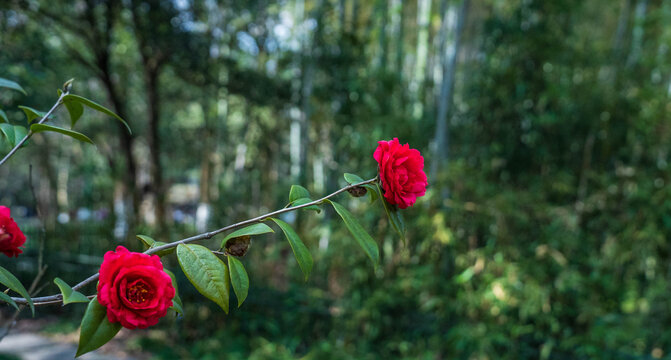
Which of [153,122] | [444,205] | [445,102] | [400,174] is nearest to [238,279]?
[400,174]

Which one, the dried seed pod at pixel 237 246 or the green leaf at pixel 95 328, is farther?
the dried seed pod at pixel 237 246

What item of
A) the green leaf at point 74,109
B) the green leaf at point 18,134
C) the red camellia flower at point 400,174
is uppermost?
the green leaf at point 74,109

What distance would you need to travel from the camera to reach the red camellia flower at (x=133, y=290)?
1.63 feet

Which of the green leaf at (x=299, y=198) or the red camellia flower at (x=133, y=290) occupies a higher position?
the green leaf at (x=299, y=198)

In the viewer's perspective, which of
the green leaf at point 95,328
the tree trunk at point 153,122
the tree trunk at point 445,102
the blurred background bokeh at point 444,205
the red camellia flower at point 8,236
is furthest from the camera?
the tree trunk at point 153,122

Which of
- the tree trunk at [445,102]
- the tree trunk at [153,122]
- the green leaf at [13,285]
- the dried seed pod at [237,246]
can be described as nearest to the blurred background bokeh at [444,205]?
the tree trunk at [445,102]

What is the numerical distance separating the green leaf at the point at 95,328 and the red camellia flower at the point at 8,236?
0.63 ft

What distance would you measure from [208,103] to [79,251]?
3.34 metres

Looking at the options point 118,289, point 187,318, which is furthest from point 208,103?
point 118,289

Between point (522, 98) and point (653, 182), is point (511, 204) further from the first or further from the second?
point (653, 182)

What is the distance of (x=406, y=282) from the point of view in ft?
9.38

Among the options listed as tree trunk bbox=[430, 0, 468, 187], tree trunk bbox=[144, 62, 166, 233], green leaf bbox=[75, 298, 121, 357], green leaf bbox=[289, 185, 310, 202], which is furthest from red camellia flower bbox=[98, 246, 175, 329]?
tree trunk bbox=[144, 62, 166, 233]

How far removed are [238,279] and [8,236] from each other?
1.04 feet

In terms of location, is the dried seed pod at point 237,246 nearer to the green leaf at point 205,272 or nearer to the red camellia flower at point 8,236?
the green leaf at point 205,272
